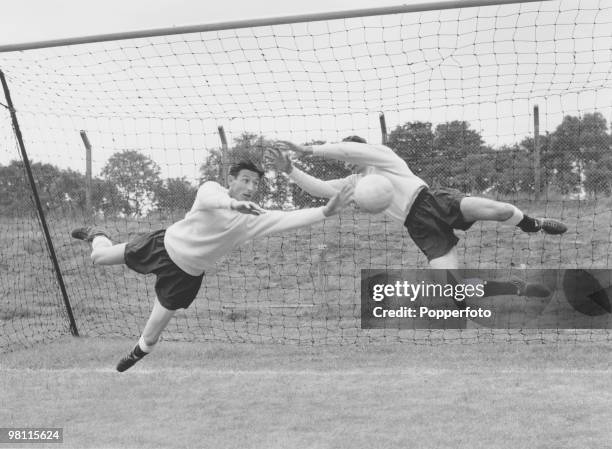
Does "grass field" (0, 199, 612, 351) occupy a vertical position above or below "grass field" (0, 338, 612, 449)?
above

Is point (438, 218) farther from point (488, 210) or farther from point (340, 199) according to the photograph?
point (340, 199)

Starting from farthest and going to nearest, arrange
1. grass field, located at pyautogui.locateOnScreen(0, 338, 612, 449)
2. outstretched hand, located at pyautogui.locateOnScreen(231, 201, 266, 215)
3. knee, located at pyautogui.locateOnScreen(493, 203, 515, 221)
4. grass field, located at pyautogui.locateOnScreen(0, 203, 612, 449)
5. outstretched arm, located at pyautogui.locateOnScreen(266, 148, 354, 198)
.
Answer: grass field, located at pyautogui.locateOnScreen(0, 203, 612, 449) → grass field, located at pyautogui.locateOnScreen(0, 338, 612, 449) → outstretched arm, located at pyautogui.locateOnScreen(266, 148, 354, 198) → knee, located at pyautogui.locateOnScreen(493, 203, 515, 221) → outstretched hand, located at pyautogui.locateOnScreen(231, 201, 266, 215)

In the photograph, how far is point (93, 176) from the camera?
308 inches

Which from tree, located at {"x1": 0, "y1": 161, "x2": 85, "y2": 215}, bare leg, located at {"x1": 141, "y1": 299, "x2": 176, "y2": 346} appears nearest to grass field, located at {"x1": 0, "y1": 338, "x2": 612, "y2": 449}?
bare leg, located at {"x1": 141, "y1": 299, "x2": 176, "y2": 346}

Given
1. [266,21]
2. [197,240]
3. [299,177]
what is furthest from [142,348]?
[266,21]

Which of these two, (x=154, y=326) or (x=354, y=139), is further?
(x=154, y=326)

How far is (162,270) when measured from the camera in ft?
18.6

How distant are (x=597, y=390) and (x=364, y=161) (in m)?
4.61

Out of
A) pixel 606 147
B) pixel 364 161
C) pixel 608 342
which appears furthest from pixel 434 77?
pixel 608 342

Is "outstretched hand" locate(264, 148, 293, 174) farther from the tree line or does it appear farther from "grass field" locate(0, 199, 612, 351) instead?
"grass field" locate(0, 199, 612, 351)

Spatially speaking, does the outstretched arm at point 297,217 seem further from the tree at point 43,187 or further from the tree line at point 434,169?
the tree at point 43,187

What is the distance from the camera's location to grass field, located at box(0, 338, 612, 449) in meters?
6.63

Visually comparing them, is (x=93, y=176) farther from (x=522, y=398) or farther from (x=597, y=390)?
(x=597, y=390)

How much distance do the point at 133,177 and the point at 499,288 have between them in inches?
168
